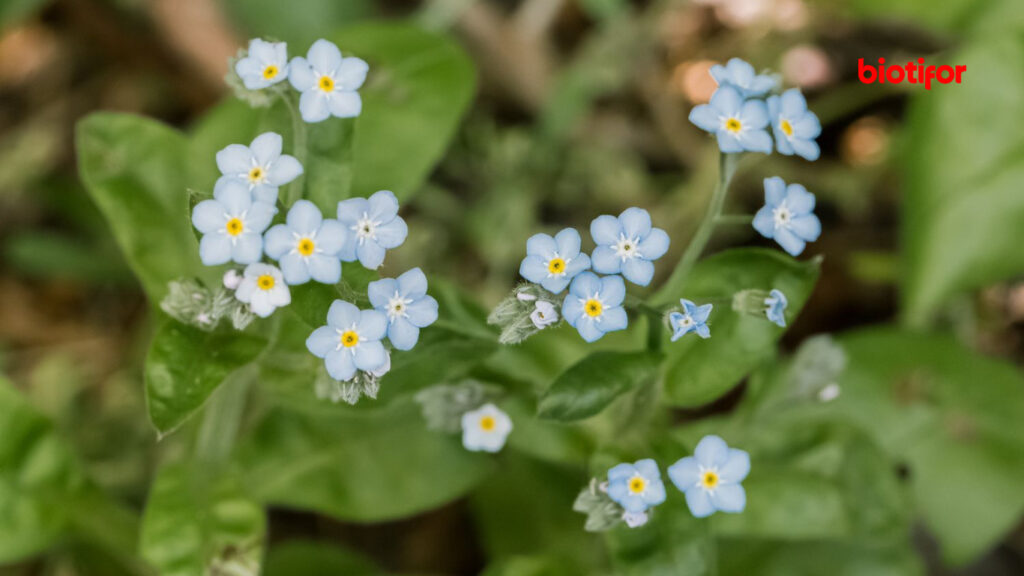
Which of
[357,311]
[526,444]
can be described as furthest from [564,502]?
[357,311]

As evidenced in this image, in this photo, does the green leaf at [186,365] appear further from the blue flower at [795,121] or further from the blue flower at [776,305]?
the blue flower at [795,121]

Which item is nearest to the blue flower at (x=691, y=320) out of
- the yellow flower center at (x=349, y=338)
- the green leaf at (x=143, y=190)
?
the yellow flower center at (x=349, y=338)

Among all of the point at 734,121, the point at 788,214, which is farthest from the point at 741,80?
the point at 788,214

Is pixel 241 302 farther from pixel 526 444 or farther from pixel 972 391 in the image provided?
pixel 972 391

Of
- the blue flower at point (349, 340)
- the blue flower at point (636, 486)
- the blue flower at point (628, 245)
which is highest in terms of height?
the blue flower at point (628, 245)

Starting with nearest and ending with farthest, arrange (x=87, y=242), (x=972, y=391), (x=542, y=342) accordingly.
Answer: (x=542, y=342), (x=972, y=391), (x=87, y=242)

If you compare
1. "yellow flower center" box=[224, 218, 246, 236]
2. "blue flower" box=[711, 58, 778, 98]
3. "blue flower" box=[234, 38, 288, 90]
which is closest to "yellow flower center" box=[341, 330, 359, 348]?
"yellow flower center" box=[224, 218, 246, 236]

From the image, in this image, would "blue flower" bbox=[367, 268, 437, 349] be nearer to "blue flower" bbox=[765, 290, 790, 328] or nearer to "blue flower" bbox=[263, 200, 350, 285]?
"blue flower" bbox=[263, 200, 350, 285]
